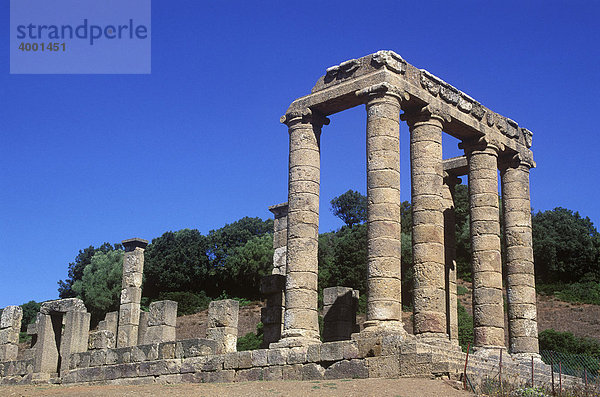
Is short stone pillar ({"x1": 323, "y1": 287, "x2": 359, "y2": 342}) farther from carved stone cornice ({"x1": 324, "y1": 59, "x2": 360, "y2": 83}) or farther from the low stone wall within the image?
carved stone cornice ({"x1": 324, "y1": 59, "x2": 360, "y2": 83})

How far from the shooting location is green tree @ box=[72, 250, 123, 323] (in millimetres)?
61094

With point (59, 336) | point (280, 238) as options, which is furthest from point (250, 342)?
point (59, 336)

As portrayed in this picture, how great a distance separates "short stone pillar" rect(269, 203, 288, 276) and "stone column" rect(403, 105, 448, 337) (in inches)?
251

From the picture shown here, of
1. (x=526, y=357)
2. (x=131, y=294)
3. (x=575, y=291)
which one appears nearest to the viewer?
(x=526, y=357)

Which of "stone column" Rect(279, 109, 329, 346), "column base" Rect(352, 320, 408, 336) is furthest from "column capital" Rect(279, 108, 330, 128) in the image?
"column base" Rect(352, 320, 408, 336)

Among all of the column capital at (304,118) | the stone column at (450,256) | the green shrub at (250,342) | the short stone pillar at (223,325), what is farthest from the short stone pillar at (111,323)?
the stone column at (450,256)

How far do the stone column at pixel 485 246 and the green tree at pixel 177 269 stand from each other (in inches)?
1728

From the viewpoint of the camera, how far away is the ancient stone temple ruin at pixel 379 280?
62.8ft

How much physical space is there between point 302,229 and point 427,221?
3592 millimetres

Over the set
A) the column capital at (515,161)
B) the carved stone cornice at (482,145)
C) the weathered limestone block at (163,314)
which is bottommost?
the weathered limestone block at (163,314)

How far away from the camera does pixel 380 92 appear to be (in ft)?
68.1

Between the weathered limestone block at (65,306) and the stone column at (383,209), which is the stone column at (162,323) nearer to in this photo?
the weathered limestone block at (65,306)

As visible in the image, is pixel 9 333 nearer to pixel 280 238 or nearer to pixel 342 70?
pixel 280 238

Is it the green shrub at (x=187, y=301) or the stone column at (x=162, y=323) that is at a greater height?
the green shrub at (x=187, y=301)
